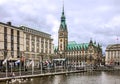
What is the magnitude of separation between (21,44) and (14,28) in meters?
11.9

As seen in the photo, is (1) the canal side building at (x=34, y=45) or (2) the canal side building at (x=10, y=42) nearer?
(2) the canal side building at (x=10, y=42)

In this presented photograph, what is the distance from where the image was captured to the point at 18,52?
159 m

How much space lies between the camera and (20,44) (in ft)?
530

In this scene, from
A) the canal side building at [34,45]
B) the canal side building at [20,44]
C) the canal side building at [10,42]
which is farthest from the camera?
the canal side building at [34,45]

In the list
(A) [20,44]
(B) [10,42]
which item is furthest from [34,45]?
(B) [10,42]

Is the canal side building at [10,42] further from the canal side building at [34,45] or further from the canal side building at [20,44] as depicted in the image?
the canal side building at [34,45]

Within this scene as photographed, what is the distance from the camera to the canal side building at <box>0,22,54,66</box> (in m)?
145

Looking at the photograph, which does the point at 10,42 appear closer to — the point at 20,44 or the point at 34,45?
the point at 20,44

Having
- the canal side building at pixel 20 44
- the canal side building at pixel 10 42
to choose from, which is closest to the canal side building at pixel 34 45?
the canal side building at pixel 20 44

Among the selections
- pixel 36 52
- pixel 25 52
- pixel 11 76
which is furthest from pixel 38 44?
pixel 11 76

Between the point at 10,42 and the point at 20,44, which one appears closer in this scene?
the point at 10,42

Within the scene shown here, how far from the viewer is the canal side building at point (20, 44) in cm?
14490

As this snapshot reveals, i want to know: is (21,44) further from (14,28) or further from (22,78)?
(22,78)

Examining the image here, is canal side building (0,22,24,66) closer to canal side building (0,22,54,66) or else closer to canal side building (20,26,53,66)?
canal side building (0,22,54,66)
